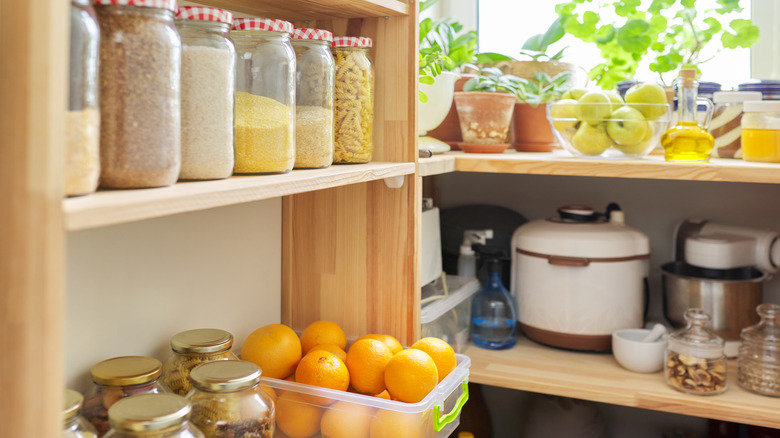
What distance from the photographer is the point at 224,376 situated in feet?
2.78

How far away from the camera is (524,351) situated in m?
1.58

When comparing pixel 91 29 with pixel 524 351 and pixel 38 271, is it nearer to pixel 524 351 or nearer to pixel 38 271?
pixel 38 271

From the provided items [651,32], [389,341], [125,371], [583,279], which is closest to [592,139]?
[583,279]

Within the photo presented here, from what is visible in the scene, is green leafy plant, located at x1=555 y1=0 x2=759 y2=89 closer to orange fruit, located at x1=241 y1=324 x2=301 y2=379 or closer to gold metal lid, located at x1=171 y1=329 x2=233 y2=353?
orange fruit, located at x1=241 y1=324 x2=301 y2=379

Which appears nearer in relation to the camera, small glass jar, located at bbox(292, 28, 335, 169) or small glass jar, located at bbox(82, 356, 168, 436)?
small glass jar, located at bbox(82, 356, 168, 436)

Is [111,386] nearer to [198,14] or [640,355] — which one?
[198,14]

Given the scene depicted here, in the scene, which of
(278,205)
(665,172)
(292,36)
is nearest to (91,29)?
(292,36)

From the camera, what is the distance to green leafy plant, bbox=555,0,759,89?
64.8 inches

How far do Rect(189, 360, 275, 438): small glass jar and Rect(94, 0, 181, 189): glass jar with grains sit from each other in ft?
0.94

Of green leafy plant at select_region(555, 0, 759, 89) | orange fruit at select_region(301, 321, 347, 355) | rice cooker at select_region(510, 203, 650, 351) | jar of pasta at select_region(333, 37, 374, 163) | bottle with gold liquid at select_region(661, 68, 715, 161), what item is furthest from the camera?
green leafy plant at select_region(555, 0, 759, 89)

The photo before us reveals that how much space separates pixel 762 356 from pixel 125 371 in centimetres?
115

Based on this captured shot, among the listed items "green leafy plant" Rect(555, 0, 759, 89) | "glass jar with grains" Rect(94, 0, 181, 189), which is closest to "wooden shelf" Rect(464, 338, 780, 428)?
"green leafy plant" Rect(555, 0, 759, 89)

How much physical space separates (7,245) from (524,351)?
48.5 inches

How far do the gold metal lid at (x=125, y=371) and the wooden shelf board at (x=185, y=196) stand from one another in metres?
0.26
